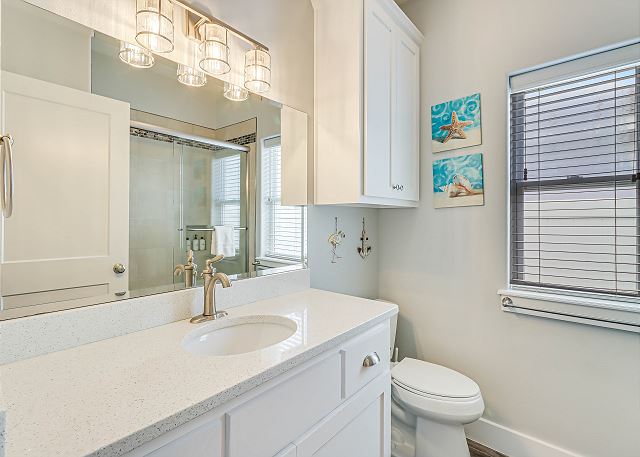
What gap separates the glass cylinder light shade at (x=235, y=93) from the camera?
130 centimetres

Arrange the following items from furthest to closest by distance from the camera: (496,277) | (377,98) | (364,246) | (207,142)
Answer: (364,246)
(496,277)
(377,98)
(207,142)

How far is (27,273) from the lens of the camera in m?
0.83

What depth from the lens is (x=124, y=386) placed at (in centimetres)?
65

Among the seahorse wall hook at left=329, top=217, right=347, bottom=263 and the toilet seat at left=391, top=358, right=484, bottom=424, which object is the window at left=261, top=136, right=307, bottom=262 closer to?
the seahorse wall hook at left=329, top=217, right=347, bottom=263

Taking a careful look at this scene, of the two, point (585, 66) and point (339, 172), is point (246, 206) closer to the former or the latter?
point (339, 172)

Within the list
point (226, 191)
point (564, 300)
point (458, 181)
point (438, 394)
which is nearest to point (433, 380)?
point (438, 394)

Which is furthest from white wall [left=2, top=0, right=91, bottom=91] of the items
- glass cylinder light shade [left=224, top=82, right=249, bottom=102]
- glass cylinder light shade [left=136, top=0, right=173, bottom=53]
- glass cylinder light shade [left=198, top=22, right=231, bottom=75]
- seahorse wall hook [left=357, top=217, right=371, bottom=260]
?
seahorse wall hook [left=357, top=217, right=371, bottom=260]

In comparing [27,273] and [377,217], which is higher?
[377,217]

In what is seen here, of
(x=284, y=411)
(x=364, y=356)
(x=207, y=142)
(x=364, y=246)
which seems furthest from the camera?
(x=364, y=246)

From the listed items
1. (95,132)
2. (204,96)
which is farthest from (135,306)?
(204,96)

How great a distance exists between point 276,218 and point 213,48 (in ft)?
2.52

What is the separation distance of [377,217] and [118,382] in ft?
6.04

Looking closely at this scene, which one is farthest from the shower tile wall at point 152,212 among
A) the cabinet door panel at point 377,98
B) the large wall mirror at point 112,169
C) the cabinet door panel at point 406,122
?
the cabinet door panel at point 406,122

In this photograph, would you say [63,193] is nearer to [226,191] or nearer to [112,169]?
[112,169]
